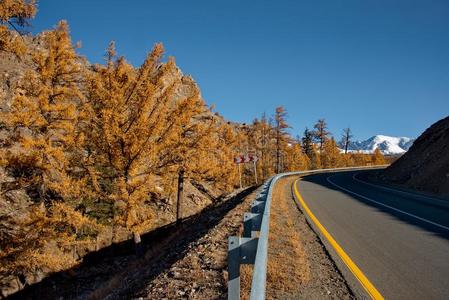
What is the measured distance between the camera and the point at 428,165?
86.7 ft

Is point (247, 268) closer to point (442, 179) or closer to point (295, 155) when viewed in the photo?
point (442, 179)

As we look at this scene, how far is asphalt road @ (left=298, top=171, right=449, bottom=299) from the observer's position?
192 inches

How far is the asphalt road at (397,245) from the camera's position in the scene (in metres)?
4.87

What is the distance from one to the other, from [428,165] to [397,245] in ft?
75.7

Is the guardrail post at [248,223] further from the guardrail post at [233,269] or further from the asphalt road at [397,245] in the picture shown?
the asphalt road at [397,245]

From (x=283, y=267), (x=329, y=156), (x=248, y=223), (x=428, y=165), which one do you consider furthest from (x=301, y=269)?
(x=329, y=156)

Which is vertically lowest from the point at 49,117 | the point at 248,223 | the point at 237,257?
the point at 237,257

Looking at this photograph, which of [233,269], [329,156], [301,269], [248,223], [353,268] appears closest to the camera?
[233,269]

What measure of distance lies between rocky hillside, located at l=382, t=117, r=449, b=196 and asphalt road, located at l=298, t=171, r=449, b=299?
39.5 ft

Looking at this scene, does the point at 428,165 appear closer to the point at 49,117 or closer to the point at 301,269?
the point at 301,269

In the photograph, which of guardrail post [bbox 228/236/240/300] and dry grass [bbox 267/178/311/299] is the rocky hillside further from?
guardrail post [bbox 228/236/240/300]

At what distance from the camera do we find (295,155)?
67.6 meters

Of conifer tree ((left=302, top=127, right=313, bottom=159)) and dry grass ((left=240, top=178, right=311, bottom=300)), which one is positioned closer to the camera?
dry grass ((left=240, top=178, right=311, bottom=300))

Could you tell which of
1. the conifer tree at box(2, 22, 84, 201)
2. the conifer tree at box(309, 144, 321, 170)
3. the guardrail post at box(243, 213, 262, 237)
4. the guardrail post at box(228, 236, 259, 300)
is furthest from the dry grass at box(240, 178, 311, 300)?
the conifer tree at box(309, 144, 321, 170)
